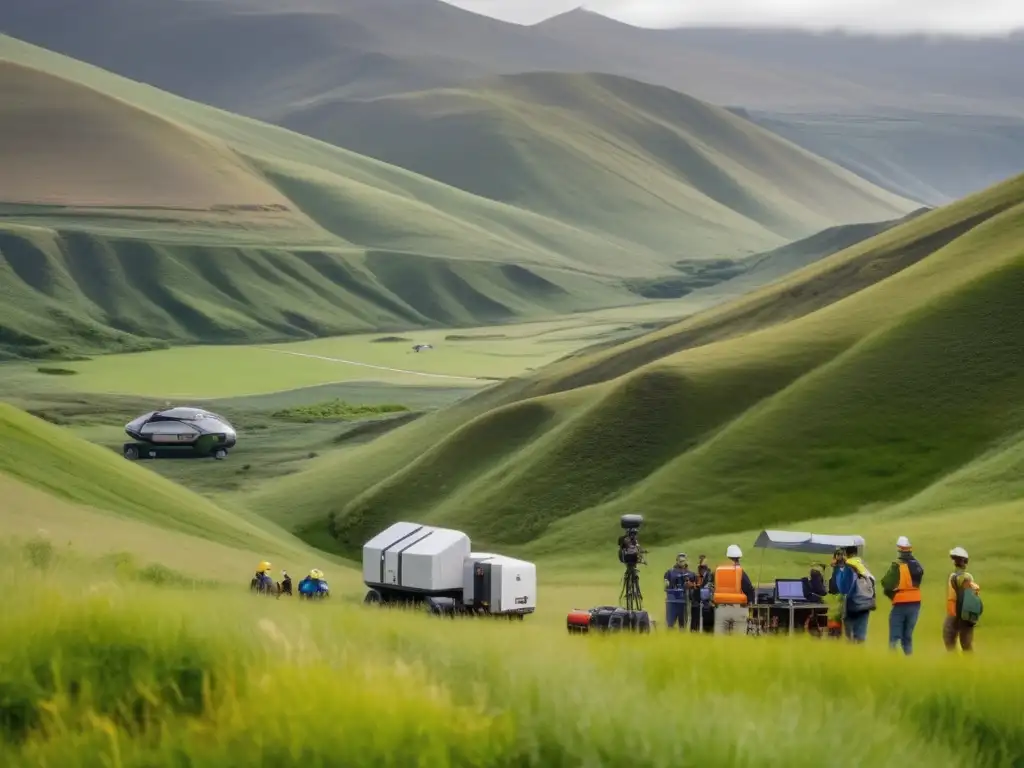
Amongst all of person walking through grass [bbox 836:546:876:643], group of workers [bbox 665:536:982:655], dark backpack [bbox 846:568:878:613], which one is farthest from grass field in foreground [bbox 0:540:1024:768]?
dark backpack [bbox 846:568:878:613]

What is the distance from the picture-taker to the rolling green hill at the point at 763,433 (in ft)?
239

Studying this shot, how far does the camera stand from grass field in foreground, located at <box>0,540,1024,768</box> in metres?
10.9

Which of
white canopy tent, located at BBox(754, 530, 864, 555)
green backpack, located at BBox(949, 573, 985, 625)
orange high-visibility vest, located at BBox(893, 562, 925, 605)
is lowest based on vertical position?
green backpack, located at BBox(949, 573, 985, 625)

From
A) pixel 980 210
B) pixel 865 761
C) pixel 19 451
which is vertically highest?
pixel 980 210

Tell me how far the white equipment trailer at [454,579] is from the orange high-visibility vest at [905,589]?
13.8 meters

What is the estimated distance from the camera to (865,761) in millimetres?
11609

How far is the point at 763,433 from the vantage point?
79.3 metres

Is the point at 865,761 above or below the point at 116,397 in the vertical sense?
below

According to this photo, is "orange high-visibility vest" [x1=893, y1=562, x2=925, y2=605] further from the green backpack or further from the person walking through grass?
the person walking through grass

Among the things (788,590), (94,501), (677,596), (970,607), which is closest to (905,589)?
(970,607)

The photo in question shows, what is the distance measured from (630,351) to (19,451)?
223ft

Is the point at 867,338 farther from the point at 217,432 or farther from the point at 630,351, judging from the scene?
the point at 217,432

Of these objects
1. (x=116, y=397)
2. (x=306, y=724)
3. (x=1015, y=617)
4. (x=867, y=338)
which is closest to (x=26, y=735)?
(x=306, y=724)

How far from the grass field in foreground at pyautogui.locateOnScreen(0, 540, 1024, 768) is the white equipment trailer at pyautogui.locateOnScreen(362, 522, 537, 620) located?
2192cm
